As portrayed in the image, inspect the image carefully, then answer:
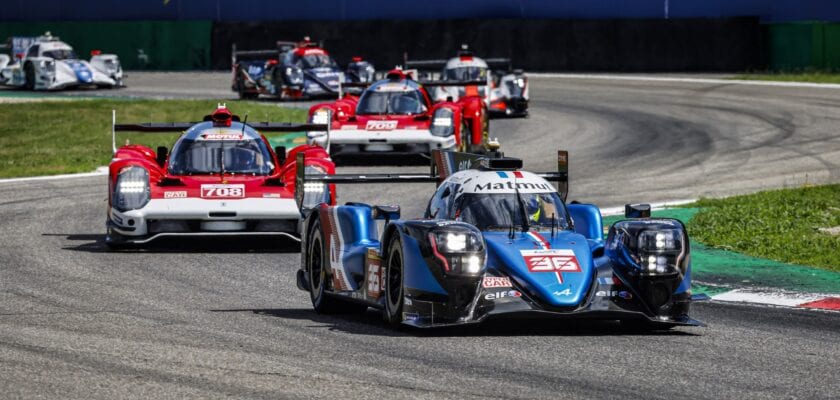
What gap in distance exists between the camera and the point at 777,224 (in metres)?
18.5

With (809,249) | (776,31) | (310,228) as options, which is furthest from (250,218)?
(776,31)

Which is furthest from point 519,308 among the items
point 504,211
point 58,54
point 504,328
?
point 58,54

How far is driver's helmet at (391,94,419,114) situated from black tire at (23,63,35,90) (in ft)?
72.6

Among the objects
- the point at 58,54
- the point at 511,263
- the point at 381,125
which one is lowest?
the point at 511,263

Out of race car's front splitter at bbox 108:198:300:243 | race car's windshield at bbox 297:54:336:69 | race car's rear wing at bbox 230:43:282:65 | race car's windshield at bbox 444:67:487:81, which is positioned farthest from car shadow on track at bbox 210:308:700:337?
race car's windshield at bbox 297:54:336:69

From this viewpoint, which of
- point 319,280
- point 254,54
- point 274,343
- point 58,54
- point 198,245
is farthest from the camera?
point 58,54

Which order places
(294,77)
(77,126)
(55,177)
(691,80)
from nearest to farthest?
(55,177) → (77,126) → (294,77) → (691,80)

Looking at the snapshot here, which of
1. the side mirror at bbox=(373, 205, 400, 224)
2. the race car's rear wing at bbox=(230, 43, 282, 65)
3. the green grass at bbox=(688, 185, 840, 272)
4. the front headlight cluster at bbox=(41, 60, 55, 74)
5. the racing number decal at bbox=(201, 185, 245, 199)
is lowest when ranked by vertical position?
the green grass at bbox=(688, 185, 840, 272)

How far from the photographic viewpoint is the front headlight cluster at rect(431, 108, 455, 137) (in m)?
26.6

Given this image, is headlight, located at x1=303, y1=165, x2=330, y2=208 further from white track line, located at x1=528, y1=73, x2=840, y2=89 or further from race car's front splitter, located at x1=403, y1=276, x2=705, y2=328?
white track line, located at x1=528, y1=73, x2=840, y2=89

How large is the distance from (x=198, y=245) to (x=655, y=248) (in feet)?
25.5

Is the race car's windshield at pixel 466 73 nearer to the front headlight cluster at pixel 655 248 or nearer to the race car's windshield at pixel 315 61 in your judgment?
the race car's windshield at pixel 315 61

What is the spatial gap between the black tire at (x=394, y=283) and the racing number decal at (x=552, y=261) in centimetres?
87

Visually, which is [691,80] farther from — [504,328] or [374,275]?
[504,328]
